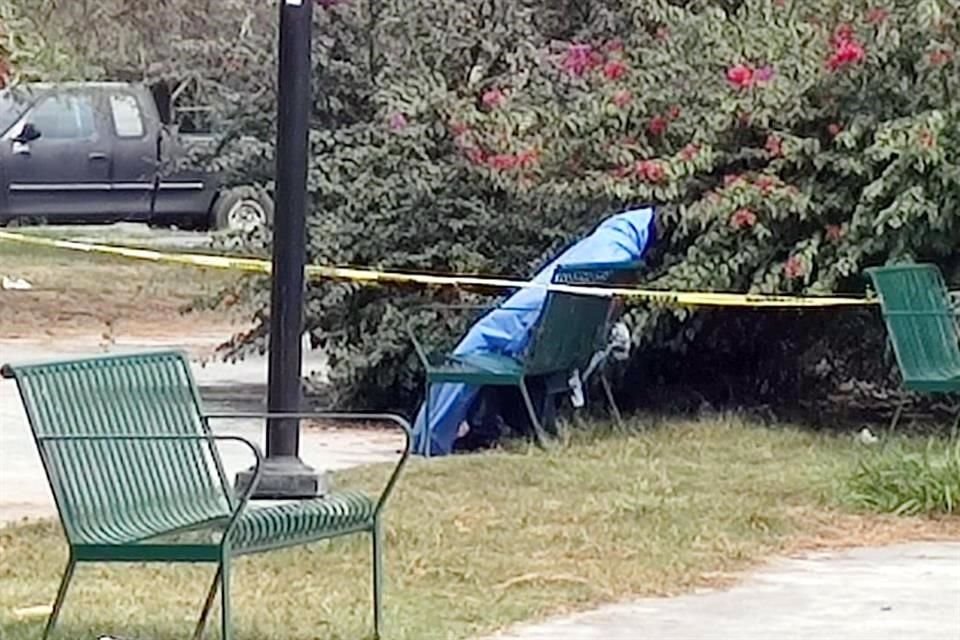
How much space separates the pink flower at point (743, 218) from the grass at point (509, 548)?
4.36 feet

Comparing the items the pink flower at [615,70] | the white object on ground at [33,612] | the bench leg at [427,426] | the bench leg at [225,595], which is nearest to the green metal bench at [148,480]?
the bench leg at [225,595]

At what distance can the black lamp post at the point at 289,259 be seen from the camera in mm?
9945

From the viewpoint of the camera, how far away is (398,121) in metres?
14.5

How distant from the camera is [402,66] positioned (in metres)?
14.8

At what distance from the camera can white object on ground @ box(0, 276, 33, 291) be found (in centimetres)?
2383

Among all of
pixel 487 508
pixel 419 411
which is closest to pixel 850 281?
pixel 419 411

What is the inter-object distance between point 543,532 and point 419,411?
426 cm

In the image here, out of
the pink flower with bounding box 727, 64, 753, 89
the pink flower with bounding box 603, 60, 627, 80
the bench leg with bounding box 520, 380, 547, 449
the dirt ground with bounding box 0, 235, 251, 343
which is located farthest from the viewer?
the dirt ground with bounding box 0, 235, 251, 343

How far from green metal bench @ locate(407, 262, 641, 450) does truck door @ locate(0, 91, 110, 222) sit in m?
15.4

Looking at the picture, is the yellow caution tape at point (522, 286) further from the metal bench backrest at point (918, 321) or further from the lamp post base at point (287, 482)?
the lamp post base at point (287, 482)

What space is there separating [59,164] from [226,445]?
51.3 feet

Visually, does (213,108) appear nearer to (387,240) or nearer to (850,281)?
→ (387,240)

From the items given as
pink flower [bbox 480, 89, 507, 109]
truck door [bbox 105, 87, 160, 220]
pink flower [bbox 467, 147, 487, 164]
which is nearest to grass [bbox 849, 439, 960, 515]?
pink flower [bbox 467, 147, 487, 164]

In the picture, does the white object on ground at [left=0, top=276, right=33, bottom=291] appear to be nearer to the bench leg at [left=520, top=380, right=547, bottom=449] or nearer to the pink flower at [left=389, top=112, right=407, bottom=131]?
the pink flower at [left=389, top=112, right=407, bottom=131]
